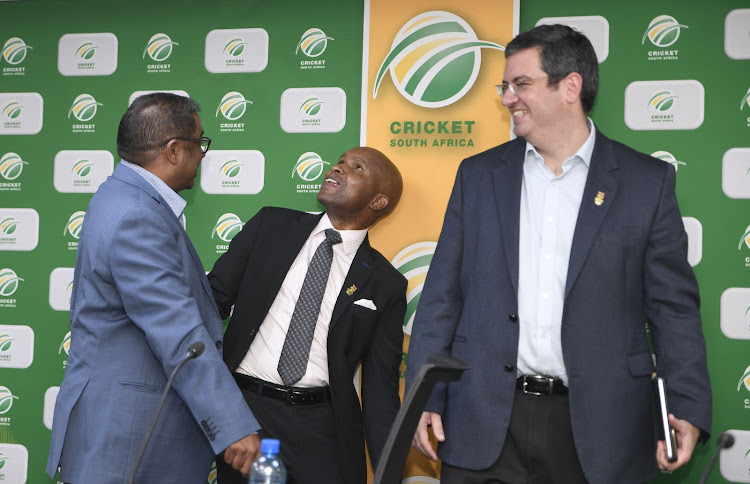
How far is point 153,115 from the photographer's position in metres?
2.65

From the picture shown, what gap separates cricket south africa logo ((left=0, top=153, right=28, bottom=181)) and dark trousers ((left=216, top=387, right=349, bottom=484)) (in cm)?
183

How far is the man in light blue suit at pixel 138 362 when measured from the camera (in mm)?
2262

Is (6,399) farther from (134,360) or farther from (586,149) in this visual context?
(586,149)

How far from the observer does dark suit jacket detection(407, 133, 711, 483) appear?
2289 millimetres

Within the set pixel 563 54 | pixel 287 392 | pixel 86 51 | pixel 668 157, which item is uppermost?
pixel 86 51

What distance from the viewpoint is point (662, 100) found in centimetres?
331

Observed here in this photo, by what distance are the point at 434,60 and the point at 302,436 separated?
69.2 inches

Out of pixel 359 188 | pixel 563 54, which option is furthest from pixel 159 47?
pixel 563 54

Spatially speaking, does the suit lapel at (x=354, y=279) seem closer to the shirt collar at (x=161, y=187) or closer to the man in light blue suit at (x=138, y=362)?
the man in light blue suit at (x=138, y=362)

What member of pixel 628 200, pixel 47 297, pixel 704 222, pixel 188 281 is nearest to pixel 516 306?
pixel 628 200

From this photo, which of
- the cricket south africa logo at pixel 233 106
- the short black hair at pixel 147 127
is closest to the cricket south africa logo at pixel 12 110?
the cricket south africa logo at pixel 233 106

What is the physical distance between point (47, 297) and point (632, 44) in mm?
3023

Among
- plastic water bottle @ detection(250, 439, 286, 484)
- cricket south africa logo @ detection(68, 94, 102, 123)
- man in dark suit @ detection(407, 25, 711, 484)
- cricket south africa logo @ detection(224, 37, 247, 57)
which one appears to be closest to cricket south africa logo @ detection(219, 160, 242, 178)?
cricket south africa logo @ detection(224, 37, 247, 57)

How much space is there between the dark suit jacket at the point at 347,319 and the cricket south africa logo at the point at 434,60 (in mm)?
781
